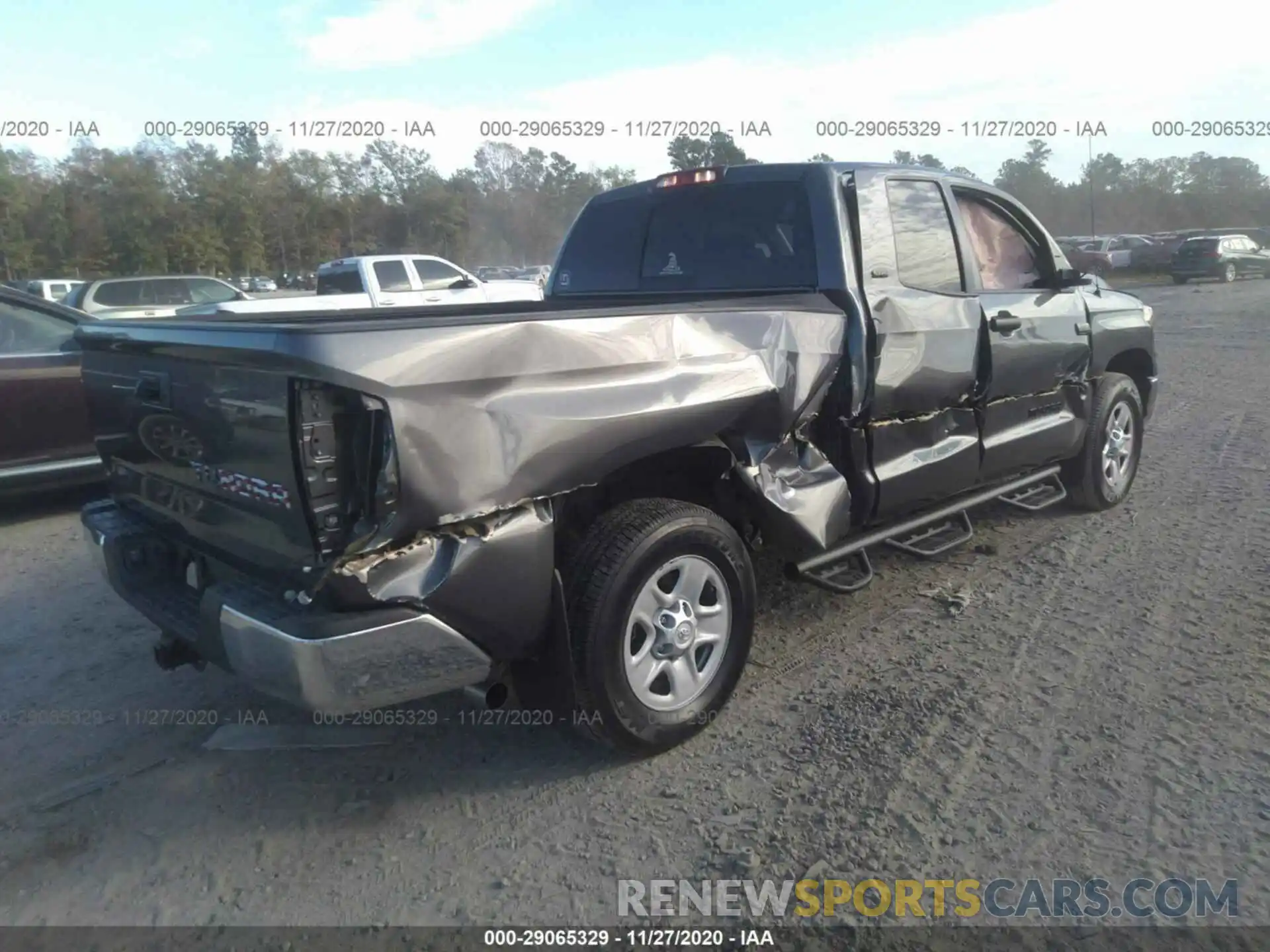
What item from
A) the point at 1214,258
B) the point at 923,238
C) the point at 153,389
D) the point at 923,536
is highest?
the point at 923,238

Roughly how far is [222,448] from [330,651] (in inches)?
29.8

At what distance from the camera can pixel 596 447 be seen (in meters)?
3.01

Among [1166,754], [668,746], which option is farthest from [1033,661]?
[668,746]

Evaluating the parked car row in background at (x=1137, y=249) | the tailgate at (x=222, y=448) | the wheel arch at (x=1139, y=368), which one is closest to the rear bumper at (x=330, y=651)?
the tailgate at (x=222, y=448)

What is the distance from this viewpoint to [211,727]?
3711 millimetres

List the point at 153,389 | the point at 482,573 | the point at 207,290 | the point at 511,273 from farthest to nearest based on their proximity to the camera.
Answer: the point at 511,273 → the point at 207,290 → the point at 153,389 → the point at 482,573

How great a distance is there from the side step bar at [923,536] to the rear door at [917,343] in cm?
12

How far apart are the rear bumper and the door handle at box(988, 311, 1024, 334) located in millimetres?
3115

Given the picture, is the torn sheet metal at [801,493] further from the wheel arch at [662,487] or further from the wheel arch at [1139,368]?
the wheel arch at [1139,368]

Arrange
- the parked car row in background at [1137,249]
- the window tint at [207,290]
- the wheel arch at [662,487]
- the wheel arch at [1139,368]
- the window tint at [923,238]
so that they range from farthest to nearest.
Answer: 1. the parked car row in background at [1137,249]
2. the window tint at [207,290]
3. the wheel arch at [1139,368]
4. the window tint at [923,238]
5. the wheel arch at [662,487]

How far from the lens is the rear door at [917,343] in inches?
163

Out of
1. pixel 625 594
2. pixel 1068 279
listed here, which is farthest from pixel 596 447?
pixel 1068 279

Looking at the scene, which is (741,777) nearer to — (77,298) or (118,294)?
(77,298)

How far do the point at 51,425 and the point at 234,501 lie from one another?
4.48 m
